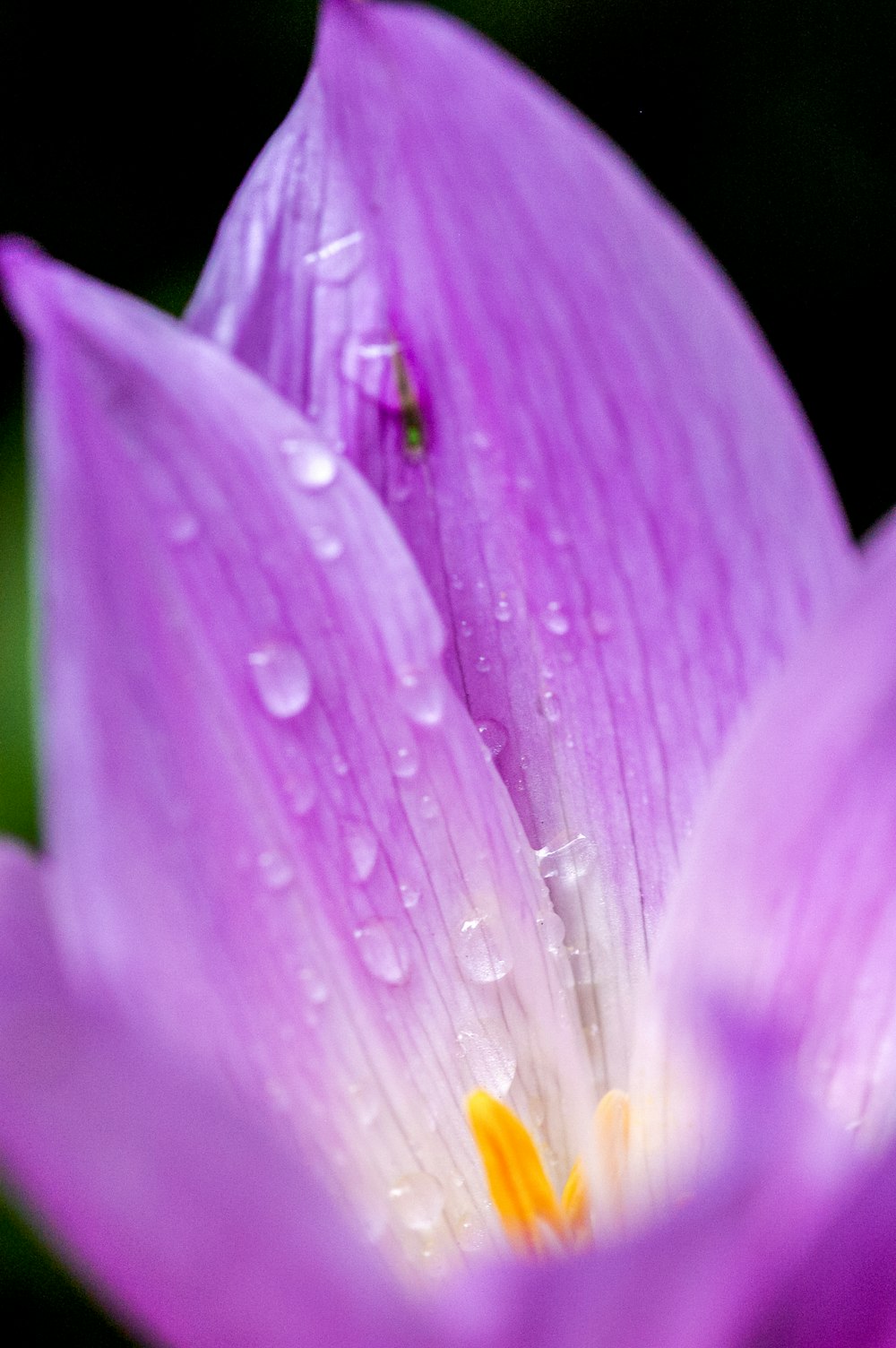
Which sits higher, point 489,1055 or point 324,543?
point 324,543

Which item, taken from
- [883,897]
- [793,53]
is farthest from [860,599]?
[793,53]

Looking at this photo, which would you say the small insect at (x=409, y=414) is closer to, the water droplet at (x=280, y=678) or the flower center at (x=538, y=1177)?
the water droplet at (x=280, y=678)

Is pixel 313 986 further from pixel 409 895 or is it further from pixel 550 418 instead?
pixel 550 418

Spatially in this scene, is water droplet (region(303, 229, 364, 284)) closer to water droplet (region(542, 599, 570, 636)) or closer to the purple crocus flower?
the purple crocus flower

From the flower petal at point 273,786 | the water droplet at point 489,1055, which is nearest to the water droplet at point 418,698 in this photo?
the flower petal at point 273,786

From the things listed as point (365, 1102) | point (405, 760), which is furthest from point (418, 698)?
point (365, 1102)

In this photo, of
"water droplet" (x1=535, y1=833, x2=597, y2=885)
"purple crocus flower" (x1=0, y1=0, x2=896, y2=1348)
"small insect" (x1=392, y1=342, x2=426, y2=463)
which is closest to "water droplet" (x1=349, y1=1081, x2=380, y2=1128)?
"purple crocus flower" (x1=0, y1=0, x2=896, y2=1348)

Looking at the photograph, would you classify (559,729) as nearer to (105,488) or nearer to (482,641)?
(482,641)
